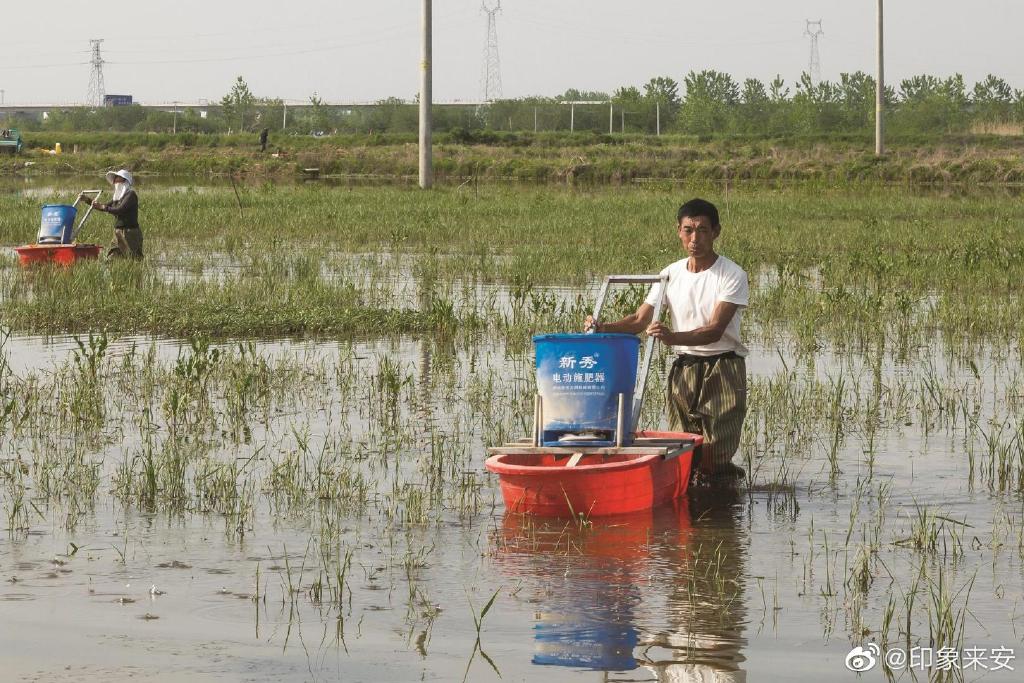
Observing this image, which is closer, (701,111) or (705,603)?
(705,603)

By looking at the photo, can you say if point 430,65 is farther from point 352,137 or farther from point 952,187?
point 352,137

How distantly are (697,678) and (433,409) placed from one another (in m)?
5.15

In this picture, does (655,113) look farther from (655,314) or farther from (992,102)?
(655,314)

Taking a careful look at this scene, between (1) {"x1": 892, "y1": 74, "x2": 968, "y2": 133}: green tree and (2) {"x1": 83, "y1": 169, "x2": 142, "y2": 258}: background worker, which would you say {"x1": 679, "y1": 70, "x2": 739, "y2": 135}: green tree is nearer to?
(1) {"x1": 892, "y1": 74, "x2": 968, "y2": 133}: green tree

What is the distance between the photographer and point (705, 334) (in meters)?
7.55

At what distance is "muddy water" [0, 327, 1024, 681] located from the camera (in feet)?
17.0

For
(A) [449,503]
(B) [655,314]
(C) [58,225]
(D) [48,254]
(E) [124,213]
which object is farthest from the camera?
(E) [124,213]

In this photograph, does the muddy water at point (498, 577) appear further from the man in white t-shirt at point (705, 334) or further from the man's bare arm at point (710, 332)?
the man's bare arm at point (710, 332)

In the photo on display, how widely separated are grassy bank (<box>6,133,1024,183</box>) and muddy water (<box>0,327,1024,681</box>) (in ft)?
124

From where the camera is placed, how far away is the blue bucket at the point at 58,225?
56.3ft

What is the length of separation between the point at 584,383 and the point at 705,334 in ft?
2.59

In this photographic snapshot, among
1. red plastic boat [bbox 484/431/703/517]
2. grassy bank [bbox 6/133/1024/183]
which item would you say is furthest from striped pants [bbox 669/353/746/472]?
grassy bank [bbox 6/133/1024/183]

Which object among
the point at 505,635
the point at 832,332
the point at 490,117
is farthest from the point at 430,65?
the point at 490,117

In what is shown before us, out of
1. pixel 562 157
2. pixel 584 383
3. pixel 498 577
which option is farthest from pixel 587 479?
pixel 562 157
